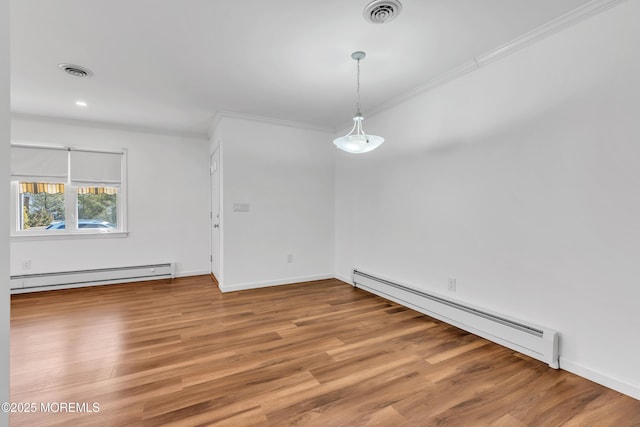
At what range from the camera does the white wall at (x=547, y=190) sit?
6.11 feet

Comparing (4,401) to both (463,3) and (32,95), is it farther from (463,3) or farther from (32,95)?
(32,95)

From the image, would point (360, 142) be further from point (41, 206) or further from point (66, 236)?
point (41, 206)

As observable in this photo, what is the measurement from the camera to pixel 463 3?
1939mm

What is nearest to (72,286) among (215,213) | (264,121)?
(215,213)

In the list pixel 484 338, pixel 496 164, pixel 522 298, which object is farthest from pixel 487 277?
pixel 496 164

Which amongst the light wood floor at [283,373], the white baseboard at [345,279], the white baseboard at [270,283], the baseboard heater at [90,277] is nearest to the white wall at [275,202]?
the white baseboard at [270,283]

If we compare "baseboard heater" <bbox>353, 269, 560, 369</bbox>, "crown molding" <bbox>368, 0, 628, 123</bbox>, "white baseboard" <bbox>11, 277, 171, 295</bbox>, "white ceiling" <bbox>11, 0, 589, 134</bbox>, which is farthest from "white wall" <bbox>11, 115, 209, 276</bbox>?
"crown molding" <bbox>368, 0, 628, 123</bbox>

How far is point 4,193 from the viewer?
0.77 metres

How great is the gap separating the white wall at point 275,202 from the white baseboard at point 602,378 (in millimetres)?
3251

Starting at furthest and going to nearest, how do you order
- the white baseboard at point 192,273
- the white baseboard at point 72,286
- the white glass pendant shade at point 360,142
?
1. the white baseboard at point 192,273
2. the white baseboard at point 72,286
3. the white glass pendant shade at point 360,142

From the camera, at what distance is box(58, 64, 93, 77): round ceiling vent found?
2.75 metres

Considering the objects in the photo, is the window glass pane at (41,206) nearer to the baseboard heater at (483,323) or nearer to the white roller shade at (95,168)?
the white roller shade at (95,168)

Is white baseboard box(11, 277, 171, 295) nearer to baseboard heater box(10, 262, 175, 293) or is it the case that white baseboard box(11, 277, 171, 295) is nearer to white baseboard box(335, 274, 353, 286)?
baseboard heater box(10, 262, 175, 293)

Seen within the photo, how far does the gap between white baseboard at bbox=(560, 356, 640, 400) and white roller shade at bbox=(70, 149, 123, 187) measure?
19.4 ft
